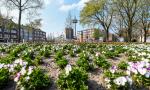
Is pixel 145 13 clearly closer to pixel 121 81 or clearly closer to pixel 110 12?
pixel 110 12

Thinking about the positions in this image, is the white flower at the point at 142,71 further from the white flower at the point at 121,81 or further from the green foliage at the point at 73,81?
the green foliage at the point at 73,81

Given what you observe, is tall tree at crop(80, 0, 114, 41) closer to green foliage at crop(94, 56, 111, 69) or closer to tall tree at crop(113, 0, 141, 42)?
tall tree at crop(113, 0, 141, 42)

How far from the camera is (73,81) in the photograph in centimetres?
499

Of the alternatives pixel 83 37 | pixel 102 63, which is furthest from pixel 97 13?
pixel 83 37

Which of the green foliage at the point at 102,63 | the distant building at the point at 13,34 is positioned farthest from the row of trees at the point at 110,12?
the green foliage at the point at 102,63

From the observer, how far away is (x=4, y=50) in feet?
37.8

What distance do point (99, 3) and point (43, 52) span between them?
1695 inches

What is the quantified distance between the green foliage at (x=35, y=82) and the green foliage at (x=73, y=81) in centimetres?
33

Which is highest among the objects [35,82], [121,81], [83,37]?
[83,37]

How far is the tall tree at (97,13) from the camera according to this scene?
50.8 m

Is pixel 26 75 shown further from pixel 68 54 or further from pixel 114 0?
pixel 114 0

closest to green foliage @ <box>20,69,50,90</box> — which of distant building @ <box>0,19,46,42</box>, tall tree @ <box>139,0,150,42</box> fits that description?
distant building @ <box>0,19,46,42</box>

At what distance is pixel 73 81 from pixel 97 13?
4748cm

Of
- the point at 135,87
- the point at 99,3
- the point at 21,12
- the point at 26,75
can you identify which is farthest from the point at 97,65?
the point at 99,3
